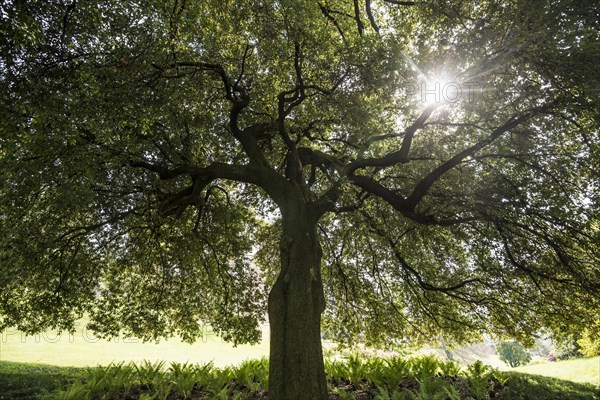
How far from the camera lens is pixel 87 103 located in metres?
6.82

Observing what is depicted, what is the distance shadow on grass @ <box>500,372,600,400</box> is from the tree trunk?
5661 millimetres

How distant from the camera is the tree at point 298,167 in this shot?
6531 millimetres

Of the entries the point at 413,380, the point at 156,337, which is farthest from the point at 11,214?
the point at 413,380

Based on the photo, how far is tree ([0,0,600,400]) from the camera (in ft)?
21.4

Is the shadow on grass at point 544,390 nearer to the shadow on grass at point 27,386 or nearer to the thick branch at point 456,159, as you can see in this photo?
the thick branch at point 456,159

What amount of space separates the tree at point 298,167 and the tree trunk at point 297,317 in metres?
0.04

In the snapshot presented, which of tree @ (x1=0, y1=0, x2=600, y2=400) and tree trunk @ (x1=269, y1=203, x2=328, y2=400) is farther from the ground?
tree @ (x1=0, y1=0, x2=600, y2=400)

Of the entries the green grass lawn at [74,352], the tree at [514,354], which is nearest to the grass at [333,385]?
the green grass lawn at [74,352]

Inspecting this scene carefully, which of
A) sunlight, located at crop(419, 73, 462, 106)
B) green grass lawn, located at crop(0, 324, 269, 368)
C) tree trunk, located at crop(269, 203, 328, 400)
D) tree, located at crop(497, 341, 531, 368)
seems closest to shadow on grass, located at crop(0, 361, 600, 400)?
tree trunk, located at crop(269, 203, 328, 400)

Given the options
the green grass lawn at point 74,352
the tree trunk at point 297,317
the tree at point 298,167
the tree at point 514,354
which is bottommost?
the tree at point 514,354

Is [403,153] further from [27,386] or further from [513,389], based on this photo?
[27,386]

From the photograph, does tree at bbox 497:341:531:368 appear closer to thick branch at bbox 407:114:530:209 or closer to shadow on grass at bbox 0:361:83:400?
thick branch at bbox 407:114:530:209

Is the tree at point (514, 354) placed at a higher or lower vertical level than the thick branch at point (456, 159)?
lower

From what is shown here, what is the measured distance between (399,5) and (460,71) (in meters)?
4.52
